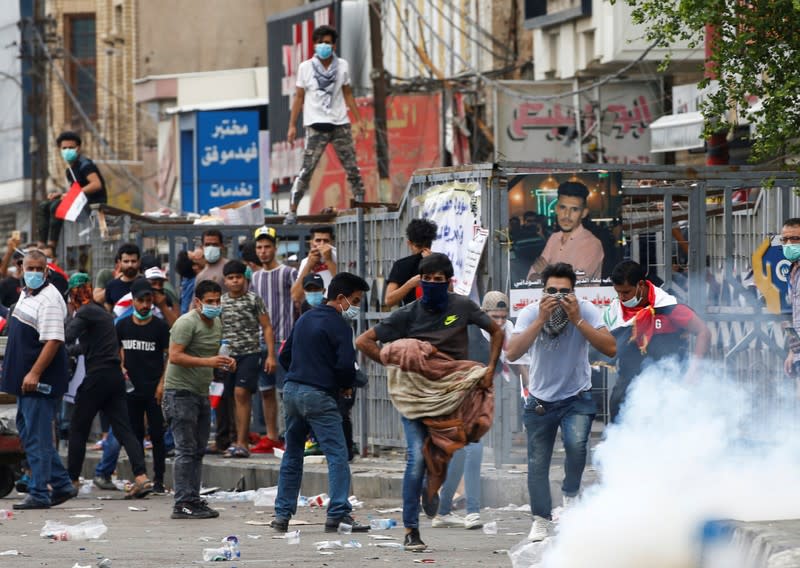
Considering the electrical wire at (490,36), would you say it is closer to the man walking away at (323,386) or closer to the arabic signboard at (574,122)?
the arabic signboard at (574,122)

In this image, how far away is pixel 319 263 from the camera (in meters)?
16.1

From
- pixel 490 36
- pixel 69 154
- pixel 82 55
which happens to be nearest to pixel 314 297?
pixel 69 154

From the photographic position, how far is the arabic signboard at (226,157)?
1865 inches

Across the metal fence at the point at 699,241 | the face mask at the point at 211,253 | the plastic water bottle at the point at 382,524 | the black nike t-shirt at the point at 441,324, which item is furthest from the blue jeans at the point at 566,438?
the face mask at the point at 211,253

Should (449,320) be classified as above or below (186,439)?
above

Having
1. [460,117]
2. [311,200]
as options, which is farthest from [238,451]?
[311,200]

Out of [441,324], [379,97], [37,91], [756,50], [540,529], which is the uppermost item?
[37,91]

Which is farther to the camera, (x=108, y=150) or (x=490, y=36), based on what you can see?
(x=108, y=150)

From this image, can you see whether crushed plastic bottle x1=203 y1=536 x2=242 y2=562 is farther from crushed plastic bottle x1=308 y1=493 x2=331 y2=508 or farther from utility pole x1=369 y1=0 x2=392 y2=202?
utility pole x1=369 y1=0 x2=392 y2=202

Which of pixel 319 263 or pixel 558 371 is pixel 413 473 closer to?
pixel 558 371

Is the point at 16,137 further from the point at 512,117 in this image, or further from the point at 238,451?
the point at 238,451

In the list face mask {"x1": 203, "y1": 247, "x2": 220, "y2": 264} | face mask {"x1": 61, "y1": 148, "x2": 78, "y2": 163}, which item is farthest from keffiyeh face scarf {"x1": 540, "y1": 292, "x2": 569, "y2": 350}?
face mask {"x1": 61, "y1": 148, "x2": 78, "y2": 163}

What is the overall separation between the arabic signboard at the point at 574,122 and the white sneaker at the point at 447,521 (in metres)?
18.2

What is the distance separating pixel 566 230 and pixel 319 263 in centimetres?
298
